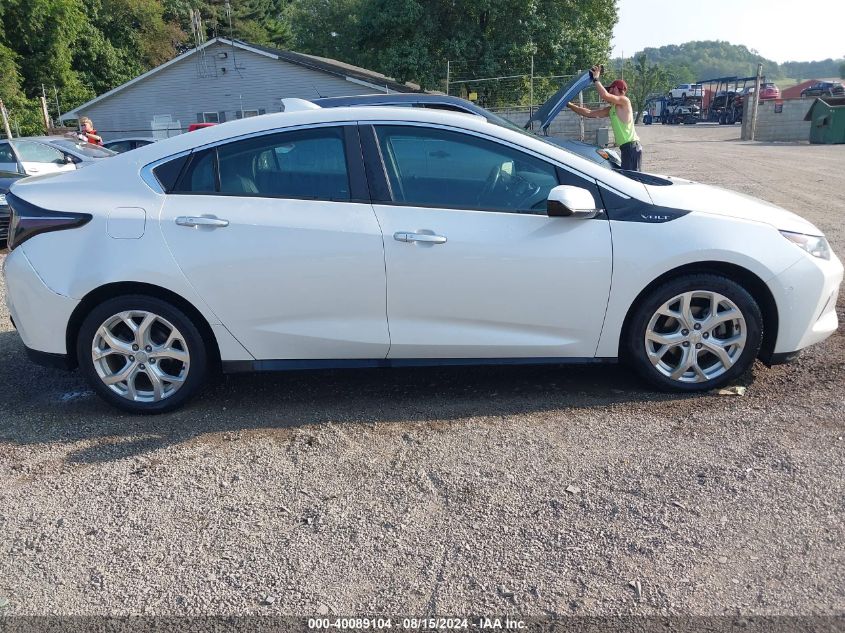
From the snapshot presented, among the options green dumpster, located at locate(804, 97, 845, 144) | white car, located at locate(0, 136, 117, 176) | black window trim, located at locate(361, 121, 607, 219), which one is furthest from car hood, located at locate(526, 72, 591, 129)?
green dumpster, located at locate(804, 97, 845, 144)

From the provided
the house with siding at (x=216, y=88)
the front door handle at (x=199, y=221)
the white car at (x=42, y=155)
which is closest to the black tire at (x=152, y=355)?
the front door handle at (x=199, y=221)

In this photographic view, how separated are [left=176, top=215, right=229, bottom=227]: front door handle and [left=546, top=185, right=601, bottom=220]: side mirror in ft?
5.84

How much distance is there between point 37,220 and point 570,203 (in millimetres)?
2952

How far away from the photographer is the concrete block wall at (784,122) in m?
28.6

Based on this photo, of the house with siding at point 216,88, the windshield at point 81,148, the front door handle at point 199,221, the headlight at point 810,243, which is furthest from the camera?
the house with siding at point 216,88

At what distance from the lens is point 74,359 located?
418 centimetres

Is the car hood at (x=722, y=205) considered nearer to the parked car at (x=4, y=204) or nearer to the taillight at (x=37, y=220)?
the taillight at (x=37, y=220)

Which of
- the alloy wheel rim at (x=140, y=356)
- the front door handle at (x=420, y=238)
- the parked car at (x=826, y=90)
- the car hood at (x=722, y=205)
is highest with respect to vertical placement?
the parked car at (x=826, y=90)

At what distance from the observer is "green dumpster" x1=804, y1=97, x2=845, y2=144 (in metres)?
25.7

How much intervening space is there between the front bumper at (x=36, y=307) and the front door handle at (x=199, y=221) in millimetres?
746

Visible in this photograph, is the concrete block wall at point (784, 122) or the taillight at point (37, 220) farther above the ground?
the taillight at point (37, 220)

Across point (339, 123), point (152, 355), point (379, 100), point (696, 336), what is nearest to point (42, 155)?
point (379, 100)

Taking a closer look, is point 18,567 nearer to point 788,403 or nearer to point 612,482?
point 612,482

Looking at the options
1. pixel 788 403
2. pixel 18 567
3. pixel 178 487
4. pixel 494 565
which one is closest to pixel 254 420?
pixel 178 487
